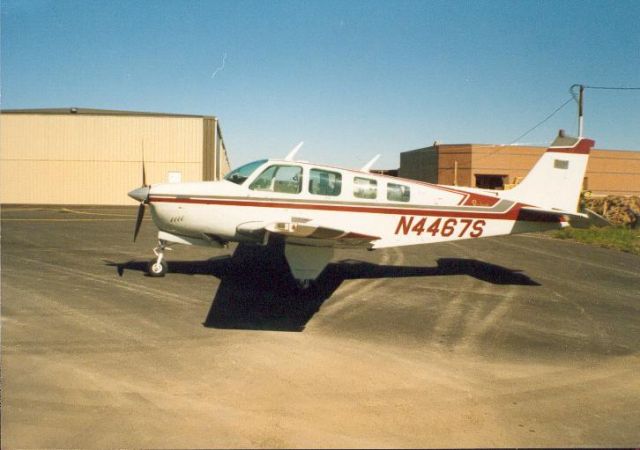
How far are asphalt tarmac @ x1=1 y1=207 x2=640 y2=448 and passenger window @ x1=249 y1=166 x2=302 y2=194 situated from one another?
196 cm

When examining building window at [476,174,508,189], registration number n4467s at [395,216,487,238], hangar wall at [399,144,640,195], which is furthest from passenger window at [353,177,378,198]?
building window at [476,174,508,189]

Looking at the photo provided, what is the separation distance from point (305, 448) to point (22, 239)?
14224mm

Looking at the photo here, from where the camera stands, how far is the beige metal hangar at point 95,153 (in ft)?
104

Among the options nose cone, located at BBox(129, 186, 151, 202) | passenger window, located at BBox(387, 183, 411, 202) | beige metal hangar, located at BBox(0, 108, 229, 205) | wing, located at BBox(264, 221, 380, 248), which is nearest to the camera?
wing, located at BBox(264, 221, 380, 248)

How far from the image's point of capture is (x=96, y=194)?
3198 cm

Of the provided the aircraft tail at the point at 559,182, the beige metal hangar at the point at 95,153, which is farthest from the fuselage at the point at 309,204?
the beige metal hangar at the point at 95,153

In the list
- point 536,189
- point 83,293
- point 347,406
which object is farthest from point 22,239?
point 536,189

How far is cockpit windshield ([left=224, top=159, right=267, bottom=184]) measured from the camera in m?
8.80

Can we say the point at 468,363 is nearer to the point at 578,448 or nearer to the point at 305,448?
the point at 578,448

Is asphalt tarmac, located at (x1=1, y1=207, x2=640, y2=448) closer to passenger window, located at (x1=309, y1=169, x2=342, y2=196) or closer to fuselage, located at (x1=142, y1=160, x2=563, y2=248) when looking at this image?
fuselage, located at (x1=142, y1=160, x2=563, y2=248)

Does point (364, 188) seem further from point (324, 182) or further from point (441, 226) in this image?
point (441, 226)

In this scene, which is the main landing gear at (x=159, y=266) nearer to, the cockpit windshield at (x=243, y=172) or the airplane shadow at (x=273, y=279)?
the airplane shadow at (x=273, y=279)

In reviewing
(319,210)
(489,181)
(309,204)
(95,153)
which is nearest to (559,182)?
(319,210)

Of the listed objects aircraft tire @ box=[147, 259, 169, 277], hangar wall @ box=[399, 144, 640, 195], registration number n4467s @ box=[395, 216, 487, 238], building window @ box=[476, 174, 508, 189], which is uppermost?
hangar wall @ box=[399, 144, 640, 195]
